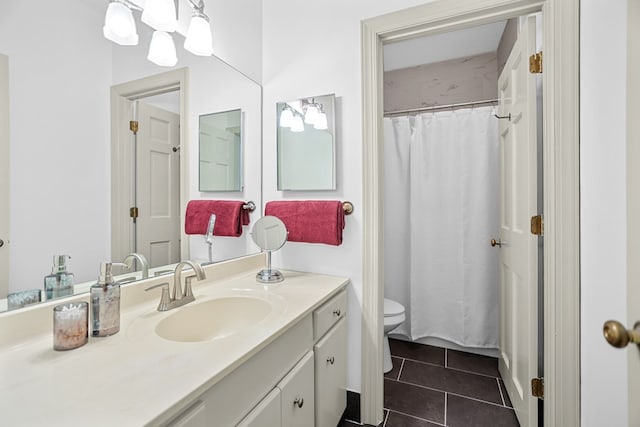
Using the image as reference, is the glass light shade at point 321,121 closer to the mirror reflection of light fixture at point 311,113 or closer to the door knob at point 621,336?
the mirror reflection of light fixture at point 311,113

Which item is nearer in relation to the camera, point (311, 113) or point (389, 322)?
point (311, 113)

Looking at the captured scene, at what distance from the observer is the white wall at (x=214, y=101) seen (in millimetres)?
1098

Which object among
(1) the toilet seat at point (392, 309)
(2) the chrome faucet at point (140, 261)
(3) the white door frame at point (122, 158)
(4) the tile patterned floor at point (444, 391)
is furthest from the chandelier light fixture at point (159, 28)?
(4) the tile patterned floor at point (444, 391)

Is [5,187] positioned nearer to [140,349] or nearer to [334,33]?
[140,349]

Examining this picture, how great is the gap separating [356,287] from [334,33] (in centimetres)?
130

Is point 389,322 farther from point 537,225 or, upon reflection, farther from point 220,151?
point 220,151

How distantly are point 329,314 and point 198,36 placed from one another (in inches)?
50.4

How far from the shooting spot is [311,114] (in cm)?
157

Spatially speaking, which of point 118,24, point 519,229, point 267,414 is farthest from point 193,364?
point 519,229

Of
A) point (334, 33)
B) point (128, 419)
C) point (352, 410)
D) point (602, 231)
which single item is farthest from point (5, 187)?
point (602, 231)

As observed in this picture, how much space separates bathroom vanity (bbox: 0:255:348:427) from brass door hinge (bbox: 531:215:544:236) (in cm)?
88

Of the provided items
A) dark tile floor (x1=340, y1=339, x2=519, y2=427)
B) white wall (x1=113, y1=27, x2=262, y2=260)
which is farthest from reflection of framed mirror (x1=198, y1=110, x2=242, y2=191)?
dark tile floor (x1=340, y1=339, x2=519, y2=427)

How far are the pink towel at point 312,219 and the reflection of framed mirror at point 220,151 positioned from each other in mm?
285

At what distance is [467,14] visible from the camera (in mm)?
1297
